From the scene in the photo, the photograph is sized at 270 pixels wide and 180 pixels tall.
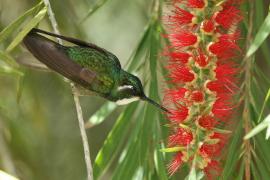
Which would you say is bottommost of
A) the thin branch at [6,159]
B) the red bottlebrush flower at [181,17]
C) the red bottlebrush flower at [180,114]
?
the thin branch at [6,159]

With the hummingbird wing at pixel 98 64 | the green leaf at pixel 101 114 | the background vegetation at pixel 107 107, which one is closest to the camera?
the background vegetation at pixel 107 107

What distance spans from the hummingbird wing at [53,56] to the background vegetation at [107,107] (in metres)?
A: 0.06

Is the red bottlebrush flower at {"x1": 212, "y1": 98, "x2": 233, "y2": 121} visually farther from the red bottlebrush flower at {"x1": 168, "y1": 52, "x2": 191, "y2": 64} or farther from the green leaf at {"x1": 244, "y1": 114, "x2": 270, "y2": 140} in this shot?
the green leaf at {"x1": 244, "y1": 114, "x2": 270, "y2": 140}

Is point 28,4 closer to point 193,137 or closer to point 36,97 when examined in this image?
point 36,97

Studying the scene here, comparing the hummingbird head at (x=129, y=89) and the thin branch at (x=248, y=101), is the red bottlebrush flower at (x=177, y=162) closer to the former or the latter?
the thin branch at (x=248, y=101)

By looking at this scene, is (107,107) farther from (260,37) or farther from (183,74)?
(260,37)

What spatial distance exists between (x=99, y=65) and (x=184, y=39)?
0.55 m

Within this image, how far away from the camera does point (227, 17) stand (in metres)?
1.53

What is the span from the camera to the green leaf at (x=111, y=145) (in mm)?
1762

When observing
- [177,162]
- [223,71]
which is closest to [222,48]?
[223,71]

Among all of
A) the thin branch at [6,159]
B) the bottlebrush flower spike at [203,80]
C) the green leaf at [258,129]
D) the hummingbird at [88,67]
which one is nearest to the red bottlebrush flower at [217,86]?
the bottlebrush flower spike at [203,80]

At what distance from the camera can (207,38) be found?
1.53m

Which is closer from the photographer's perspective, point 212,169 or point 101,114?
point 212,169

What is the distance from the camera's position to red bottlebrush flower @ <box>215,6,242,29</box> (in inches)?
60.1
